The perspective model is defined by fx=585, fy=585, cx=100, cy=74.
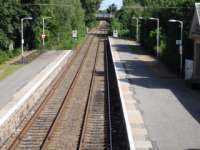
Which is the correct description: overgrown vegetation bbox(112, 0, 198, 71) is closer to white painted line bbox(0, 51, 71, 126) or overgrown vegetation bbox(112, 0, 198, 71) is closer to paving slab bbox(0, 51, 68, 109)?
white painted line bbox(0, 51, 71, 126)

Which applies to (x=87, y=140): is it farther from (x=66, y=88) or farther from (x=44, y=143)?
(x=66, y=88)

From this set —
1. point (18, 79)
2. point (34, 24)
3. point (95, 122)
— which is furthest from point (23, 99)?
point (34, 24)

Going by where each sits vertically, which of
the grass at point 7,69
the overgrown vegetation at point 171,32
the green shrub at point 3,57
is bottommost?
the grass at point 7,69

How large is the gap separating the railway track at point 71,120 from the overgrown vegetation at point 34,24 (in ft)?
58.9

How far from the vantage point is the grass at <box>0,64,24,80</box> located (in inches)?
1716

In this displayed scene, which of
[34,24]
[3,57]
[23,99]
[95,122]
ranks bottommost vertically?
[95,122]

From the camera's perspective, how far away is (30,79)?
1588 inches

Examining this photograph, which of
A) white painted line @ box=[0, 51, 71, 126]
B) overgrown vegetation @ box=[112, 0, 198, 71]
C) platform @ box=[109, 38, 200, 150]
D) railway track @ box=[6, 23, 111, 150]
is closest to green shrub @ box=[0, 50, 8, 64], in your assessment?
white painted line @ box=[0, 51, 71, 126]

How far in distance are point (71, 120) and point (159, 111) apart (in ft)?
13.2

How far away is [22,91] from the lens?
1318 inches

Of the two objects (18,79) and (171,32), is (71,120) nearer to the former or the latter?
(18,79)

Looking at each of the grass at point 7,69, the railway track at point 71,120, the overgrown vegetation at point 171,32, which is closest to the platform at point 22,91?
the grass at point 7,69

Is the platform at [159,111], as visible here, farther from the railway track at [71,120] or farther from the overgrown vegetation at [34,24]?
the overgrown vegetation at [34,24]

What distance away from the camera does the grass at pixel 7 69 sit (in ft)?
143
